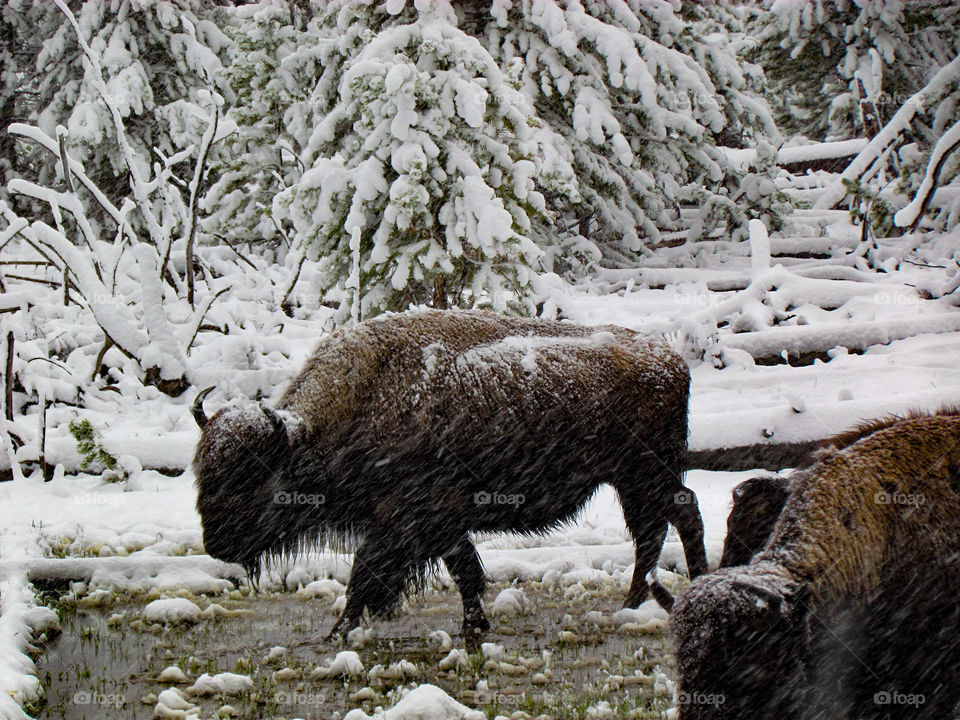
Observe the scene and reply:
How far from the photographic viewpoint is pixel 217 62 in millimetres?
15531

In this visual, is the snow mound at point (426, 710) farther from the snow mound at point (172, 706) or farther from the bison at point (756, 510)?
the bison at point (756, 510)

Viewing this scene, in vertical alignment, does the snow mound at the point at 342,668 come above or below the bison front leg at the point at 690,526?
below

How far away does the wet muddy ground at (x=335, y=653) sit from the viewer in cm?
377

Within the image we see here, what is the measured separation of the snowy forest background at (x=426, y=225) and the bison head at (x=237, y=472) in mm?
1055

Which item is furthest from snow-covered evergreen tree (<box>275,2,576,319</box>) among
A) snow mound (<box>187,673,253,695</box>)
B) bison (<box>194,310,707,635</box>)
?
snow mound (<box>187,673,253,695</box>)

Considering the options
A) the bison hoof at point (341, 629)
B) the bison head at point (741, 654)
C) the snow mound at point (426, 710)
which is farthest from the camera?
the bison hoof at point (341, 629)

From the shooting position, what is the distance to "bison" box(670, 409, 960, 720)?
2.34 meters

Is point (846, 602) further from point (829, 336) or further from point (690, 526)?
point (829, 336)

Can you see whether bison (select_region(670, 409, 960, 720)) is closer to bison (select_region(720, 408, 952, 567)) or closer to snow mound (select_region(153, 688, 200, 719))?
bison (select_region(720, 408, 952, 567))

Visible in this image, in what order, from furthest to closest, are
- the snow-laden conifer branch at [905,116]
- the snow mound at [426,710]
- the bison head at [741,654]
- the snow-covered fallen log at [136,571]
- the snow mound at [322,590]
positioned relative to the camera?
the snow-laden conifer branch at [905,116]
the snow mound at [322,590]
the snow-covered fallen log at [136,571]
the snow mound at [426,710]
the bison head at [741,654]

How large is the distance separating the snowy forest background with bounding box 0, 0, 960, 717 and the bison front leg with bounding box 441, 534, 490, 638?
0.88 meters

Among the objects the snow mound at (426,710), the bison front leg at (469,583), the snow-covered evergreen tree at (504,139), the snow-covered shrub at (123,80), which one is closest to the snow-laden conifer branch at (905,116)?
the snow-covered evergreen tree at (504,139)

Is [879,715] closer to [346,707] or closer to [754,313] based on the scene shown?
[346,707]

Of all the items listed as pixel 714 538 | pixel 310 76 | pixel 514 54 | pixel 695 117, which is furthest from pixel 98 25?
pixel 714 538
